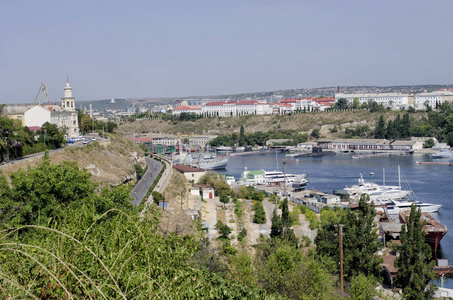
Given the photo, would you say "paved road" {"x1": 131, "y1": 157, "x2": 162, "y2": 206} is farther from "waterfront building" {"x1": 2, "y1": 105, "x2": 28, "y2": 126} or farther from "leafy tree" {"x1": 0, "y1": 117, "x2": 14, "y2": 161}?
"waterfront building" {"x1": 2, "y1": 105, "x2": 28, "y2": 126}

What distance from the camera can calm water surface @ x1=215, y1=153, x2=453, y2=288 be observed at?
13.7 meters

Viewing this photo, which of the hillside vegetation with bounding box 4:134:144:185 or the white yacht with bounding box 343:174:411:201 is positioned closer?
the hillside vegetation with bounding box 4:134:144:185

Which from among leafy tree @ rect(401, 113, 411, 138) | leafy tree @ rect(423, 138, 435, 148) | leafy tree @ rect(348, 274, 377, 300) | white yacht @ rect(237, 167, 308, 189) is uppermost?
leafy tree @ rect(348, 274, 377, 300)

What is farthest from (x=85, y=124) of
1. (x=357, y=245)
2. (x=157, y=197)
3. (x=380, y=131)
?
(x=380, y=131)

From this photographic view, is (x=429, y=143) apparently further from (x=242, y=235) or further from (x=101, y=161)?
(x=242, y=235)

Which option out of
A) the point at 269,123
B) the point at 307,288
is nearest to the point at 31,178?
the point at 307,288

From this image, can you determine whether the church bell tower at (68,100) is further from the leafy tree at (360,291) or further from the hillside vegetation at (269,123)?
the hillside vegetation at (269,123)

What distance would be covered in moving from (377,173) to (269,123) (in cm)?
2175

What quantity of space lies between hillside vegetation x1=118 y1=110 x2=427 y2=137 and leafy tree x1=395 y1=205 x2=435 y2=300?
100ft

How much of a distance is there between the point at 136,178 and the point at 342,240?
697 centimetres

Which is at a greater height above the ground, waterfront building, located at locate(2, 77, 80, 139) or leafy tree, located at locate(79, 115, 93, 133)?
waterfront building, located at locate(2, 77, 80, 139)

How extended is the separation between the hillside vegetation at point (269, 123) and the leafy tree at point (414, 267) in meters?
30.6

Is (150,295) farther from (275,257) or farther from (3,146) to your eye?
(3,146)

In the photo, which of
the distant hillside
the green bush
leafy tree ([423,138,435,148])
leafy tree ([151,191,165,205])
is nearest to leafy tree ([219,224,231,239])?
the green bush
